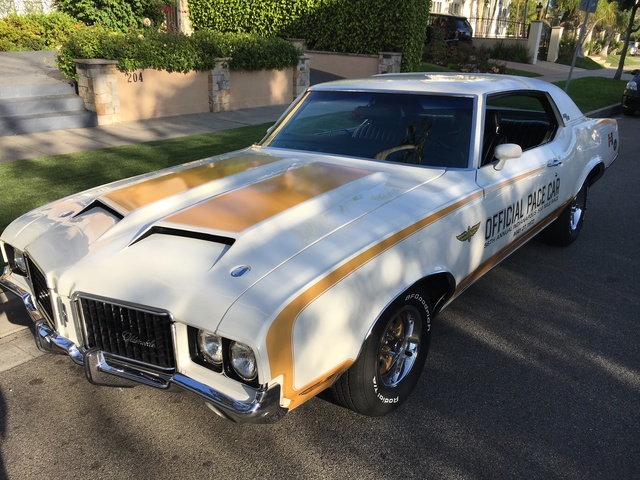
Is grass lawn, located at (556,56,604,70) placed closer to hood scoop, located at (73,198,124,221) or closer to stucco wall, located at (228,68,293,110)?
stucco wall, located at (228,68,293,110)

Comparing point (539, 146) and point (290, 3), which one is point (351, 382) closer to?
point (539, 146)

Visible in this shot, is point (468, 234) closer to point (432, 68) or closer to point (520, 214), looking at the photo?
point (520, 214)

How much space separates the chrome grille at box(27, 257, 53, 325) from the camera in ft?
9.75

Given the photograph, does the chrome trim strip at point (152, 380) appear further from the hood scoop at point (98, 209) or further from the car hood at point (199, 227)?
the hood scoop at point (98, 209)

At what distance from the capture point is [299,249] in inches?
107

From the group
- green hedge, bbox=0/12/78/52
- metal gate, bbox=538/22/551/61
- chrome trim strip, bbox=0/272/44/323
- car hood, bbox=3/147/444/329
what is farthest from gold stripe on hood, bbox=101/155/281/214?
metal gate, bbox=538/22/551/61

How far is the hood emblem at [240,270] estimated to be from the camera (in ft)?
8.32

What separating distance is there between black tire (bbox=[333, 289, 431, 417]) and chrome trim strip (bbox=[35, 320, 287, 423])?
0.51 meters

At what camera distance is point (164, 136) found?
32.1ft

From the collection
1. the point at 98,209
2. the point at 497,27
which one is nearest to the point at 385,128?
the point at 98,209

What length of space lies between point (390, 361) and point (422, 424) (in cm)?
36

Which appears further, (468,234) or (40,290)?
(468,234)

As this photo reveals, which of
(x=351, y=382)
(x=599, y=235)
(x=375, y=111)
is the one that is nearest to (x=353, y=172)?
(x=375, y=111)

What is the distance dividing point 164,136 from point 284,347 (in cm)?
808
